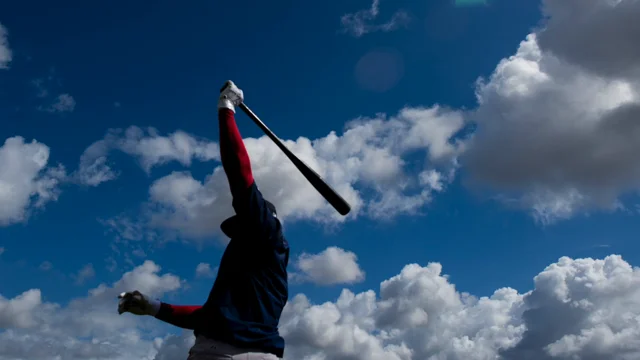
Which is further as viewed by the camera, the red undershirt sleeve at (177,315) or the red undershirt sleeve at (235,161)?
the red undershirt sleeve at (177,315)

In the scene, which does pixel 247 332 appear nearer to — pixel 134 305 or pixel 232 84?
pixel 134 305

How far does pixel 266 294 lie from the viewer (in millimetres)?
6406

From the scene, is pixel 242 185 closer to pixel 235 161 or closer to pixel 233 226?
pixel 235 161

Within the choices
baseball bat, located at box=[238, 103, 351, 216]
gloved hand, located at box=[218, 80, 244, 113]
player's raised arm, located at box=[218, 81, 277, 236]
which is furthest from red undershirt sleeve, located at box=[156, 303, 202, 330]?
gloved hand, located at box=[218, 80, 244, 113]

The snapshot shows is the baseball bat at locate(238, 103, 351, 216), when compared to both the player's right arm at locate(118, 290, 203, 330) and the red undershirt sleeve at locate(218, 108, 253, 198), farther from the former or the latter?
the player's right arm at locate(118, 290, 203, 330)

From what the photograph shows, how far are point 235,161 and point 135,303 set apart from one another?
2367 mm

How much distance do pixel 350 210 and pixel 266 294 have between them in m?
2.33

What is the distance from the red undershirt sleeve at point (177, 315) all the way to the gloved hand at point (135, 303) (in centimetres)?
17

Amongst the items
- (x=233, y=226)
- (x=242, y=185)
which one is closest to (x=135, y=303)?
(x=233, y=226)

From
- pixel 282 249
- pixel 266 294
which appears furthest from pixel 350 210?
pixel 266 294

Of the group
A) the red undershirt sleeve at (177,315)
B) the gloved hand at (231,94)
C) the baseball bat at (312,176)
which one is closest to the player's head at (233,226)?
the red undershirt sleeve at (177,315)

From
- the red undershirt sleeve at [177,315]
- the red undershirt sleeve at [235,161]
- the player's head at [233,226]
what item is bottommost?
the red undershirt sleeve at [177,315]

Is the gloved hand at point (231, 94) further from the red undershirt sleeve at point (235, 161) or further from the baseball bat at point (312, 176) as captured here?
the red undershirt sleeve at point (235, 161)

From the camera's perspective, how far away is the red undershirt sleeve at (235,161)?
6.11m
